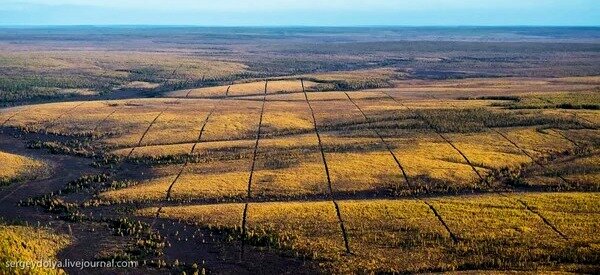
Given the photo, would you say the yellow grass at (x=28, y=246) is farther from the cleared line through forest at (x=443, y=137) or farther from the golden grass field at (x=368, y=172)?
the cleared line through forest at (x=443, y=137)

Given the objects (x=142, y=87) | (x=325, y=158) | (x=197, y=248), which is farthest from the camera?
(x=142, y=87)

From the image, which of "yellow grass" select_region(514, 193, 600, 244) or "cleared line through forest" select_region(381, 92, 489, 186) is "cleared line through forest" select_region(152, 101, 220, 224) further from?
"yellow grass" select_region(514, 193, 600, 244)

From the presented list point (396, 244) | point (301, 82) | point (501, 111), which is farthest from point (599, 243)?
point (301, 82)

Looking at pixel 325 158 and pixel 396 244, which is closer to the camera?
pixel 396 244

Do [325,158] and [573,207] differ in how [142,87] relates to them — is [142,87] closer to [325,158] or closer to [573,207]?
[325,158]

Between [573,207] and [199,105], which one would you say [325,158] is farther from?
[199,105]

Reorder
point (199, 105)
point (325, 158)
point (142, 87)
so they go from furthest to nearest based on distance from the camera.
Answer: point (142, 87) → point (199, 105) → point (325, 158)

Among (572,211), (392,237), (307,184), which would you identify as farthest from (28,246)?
(572,211)

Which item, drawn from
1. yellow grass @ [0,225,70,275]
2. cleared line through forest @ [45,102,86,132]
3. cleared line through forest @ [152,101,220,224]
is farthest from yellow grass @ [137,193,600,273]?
cleared line through forest @ [45,102,86,132]

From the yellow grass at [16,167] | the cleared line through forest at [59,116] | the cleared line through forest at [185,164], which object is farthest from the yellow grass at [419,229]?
the cleared line through forest at [59,116]

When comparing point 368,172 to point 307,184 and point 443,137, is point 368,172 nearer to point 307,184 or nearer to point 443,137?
point 307,184
